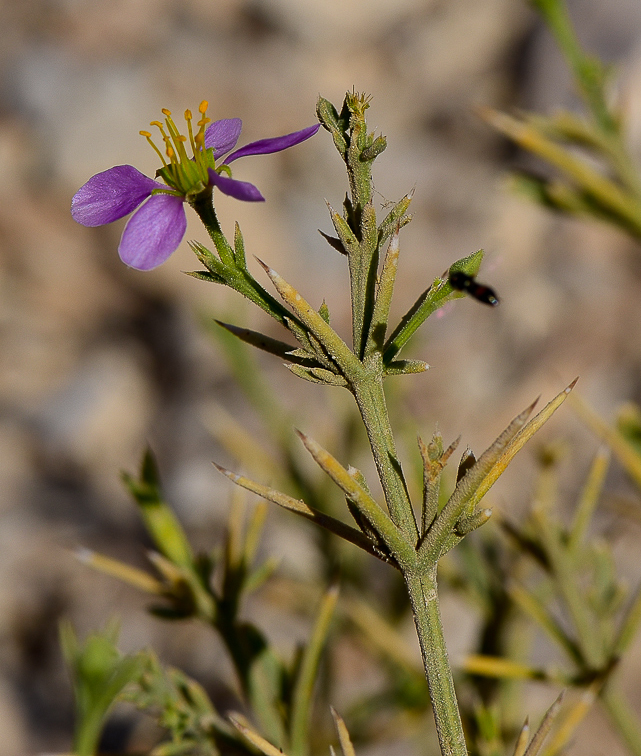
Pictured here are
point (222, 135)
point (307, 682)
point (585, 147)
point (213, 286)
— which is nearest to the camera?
point (222, 135)

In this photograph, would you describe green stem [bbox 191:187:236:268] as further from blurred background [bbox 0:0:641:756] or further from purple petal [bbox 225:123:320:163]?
blurred background [bbox 0:0:641:756]

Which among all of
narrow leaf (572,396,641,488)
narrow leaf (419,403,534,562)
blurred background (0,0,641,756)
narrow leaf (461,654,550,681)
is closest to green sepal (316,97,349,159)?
narrow leaf (419,403,534,562)

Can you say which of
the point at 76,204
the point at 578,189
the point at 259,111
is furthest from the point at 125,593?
the point at 259,111

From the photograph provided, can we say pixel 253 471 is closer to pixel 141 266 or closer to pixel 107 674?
pixel 107 674

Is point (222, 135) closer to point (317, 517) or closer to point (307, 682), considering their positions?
point (317, 517)

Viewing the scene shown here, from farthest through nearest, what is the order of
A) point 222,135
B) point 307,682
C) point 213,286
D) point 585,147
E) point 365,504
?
point 213,286 → point 585,147 → point 307,682 → point 222,135 → point 365,504

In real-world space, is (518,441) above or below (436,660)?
above

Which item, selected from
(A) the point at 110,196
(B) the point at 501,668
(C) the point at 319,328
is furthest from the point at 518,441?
(B) the point at 501,668

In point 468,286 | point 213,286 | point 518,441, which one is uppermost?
point 468,286

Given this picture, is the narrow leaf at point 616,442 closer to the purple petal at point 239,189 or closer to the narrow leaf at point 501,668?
→ the narrow leaf at point 501,668
